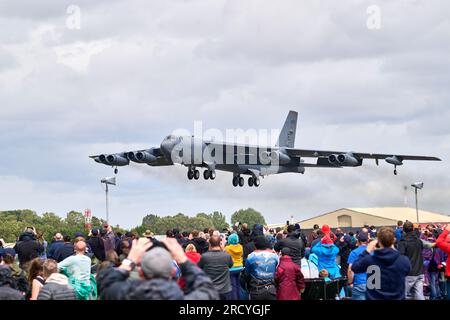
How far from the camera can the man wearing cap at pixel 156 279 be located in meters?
6.52

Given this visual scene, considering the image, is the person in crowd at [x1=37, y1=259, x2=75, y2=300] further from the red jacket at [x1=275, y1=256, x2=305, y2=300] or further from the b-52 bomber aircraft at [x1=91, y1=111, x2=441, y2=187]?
the b-52 bomber aircraft at [x1=91, y1=111, x2=441, y2=187]

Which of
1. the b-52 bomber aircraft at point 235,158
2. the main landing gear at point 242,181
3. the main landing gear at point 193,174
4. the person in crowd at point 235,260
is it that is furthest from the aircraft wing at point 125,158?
the person in crowd at point 235,260

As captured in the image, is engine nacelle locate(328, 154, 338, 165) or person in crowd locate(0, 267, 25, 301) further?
engine nacelle locate(328, 154, 338, 165)

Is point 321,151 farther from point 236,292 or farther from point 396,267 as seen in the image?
point 396,267

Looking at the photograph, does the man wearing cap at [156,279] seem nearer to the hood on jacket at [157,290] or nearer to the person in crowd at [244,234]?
the hood on jacket at [157,290]

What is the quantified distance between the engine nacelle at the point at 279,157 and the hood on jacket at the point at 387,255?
37.8 metres

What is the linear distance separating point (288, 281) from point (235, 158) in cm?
3352

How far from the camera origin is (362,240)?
13477 millimetres

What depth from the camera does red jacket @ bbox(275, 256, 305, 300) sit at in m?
12.2

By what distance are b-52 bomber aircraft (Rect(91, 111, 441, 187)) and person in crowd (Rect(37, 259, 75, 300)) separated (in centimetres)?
3009

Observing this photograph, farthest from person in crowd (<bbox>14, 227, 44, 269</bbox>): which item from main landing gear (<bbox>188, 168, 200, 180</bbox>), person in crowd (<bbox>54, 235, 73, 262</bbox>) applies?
main landing gear (<bbox>188, 168, 200, 180</bbox>)
